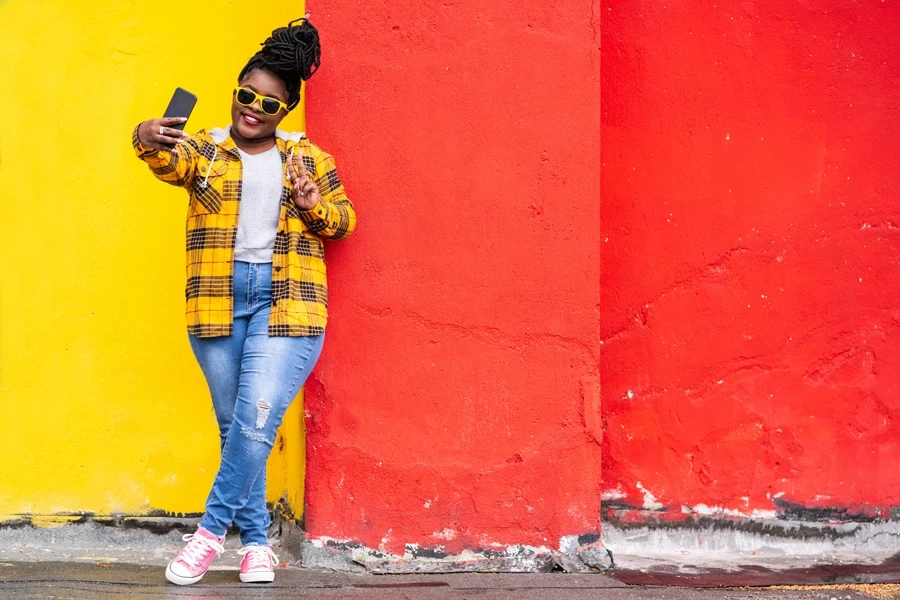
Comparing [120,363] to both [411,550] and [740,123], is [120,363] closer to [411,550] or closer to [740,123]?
[411,550]

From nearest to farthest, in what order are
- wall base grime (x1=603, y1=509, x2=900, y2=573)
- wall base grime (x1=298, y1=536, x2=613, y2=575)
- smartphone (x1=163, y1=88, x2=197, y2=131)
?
smartphone (x1=163, y1=88, x2=197, y2=131), wall base grime (x1=298, y1=536, x2=613, y2=575), wall base grime (x1=603, y1=509, x2=900, y2=573)

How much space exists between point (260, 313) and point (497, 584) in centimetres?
126

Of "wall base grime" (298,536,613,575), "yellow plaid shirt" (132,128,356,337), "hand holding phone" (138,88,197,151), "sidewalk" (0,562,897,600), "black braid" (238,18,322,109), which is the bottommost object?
"sidewalk" (0,562,897,600)

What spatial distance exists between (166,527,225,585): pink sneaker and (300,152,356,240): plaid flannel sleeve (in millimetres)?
1086

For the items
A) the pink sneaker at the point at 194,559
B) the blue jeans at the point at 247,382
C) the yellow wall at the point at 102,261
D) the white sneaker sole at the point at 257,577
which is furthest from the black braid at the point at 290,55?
the white sneaker sole at the point at 257,577

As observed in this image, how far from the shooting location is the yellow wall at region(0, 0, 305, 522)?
156 inches

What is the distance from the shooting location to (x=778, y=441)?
4172mm

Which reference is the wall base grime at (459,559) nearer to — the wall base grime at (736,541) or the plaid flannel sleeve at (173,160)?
the wall base grime at (736,541)

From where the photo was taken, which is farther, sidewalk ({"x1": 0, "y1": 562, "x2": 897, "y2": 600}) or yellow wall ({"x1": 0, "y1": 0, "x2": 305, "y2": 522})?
yellow wall ({"x1": 0, "y1": 0, "x2": 305, "y2": 522})

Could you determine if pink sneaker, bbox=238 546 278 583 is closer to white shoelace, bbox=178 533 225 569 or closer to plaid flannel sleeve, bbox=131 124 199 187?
white shoelace, bbox=178 533 225 569

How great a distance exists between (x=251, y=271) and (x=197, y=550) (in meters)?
0.94

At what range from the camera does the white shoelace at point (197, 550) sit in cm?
338

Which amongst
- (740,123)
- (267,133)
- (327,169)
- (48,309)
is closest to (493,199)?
(327,169)

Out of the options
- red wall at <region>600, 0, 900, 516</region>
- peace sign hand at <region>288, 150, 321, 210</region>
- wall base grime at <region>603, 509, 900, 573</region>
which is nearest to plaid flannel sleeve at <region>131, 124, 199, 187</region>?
peace sign hand at <region>288, 150, 321, 210</region>
